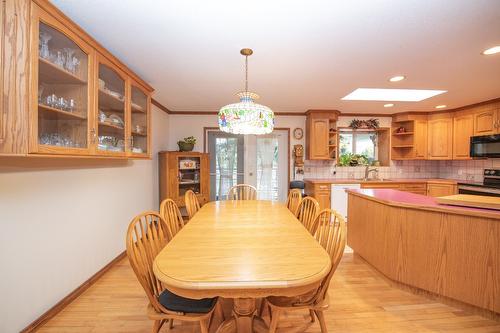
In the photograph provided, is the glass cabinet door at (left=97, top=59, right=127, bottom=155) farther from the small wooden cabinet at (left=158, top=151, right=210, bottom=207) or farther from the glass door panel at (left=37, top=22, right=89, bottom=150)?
the small wooden cabinet at (left=158, top=151, right=210, bottom=207)

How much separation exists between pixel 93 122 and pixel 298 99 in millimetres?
2678

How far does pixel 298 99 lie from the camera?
341 cm

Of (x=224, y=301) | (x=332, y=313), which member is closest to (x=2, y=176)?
(x=224, y=301)

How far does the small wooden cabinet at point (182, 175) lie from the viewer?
362cm

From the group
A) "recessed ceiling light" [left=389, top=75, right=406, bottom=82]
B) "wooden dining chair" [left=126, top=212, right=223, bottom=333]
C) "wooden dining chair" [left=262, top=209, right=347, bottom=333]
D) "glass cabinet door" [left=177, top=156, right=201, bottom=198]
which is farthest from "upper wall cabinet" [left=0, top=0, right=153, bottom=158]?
"recessed ceiling light" [left=389, top=75, right=406, bottom=82]

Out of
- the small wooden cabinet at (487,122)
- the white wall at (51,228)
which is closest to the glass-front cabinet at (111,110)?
the white wall at (51,228)

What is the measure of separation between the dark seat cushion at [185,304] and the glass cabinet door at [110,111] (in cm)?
127

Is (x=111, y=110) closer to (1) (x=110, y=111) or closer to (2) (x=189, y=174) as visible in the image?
(1) (x=110, y=111)

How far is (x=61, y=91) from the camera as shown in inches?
59.7

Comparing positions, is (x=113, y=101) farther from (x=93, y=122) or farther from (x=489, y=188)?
(x=489, y=188)

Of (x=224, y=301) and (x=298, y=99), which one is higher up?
(x=298, y=99)

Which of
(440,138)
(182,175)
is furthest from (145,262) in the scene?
(440,138)

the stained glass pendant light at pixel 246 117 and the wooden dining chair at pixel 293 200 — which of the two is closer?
the stained glass pendant light at pixel 246 117

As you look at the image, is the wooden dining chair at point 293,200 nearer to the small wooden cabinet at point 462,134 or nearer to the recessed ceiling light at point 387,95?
the recessed ceiling light at point 387,95
